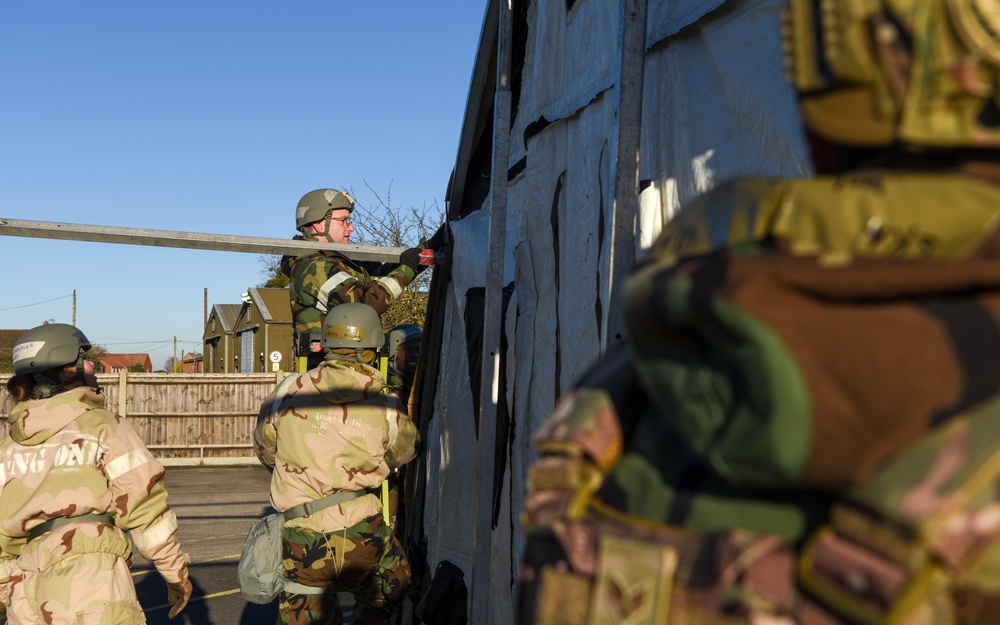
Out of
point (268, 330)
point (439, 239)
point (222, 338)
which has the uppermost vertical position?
point (439, 239)

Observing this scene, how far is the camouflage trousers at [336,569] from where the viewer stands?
471 centimetres

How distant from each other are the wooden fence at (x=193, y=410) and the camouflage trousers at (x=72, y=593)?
1536 centimetres

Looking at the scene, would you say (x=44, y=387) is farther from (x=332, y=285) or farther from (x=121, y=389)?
(x=121, y=389)

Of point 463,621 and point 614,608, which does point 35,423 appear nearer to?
point 463,621

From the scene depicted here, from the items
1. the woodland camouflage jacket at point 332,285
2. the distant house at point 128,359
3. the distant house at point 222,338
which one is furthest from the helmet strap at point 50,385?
the distant house at point 128,359

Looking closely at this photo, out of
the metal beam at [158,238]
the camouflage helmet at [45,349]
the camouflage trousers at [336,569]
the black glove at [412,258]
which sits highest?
the metal beam at [158,238]

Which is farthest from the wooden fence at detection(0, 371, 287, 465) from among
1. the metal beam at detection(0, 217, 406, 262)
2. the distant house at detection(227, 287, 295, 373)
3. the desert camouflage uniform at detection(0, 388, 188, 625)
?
the desert camouflage uniform at detection(0, 388, 188, 625)

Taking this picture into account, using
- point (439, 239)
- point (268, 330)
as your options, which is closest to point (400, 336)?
point (439, 239)

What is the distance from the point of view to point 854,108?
1105 millimetres

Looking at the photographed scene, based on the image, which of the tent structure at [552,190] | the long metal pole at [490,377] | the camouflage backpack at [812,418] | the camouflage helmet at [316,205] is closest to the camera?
the camouflage backpack at [812,418]

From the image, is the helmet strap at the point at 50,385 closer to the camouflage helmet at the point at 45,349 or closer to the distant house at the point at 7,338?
the camouflage helmet at the point at 45,349

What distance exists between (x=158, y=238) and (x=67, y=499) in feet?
4.90

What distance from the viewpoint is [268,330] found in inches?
1326

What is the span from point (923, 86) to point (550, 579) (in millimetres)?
669
